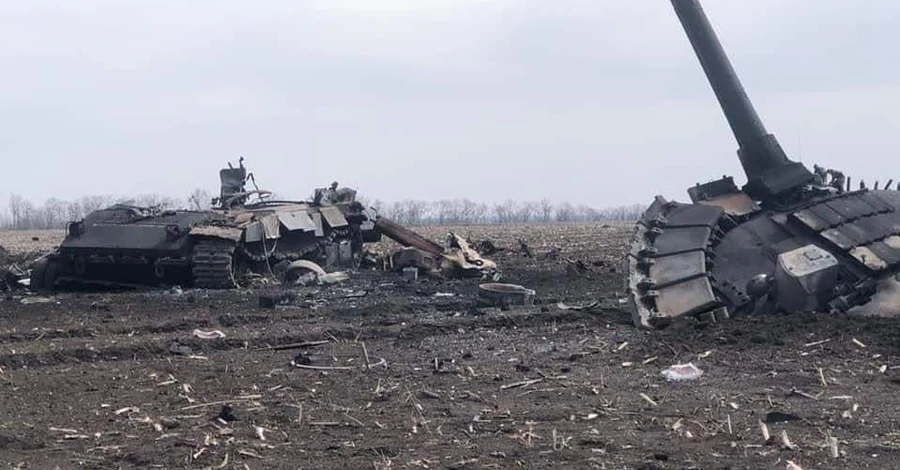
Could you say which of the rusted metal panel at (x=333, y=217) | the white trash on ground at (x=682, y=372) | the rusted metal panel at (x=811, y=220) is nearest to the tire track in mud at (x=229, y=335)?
the rusted metal panel at (x=811, y=220)

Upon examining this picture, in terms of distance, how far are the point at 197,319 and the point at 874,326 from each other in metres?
7.32

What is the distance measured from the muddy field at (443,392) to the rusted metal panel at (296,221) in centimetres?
651

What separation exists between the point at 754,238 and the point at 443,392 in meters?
5.62

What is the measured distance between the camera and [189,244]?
60.3 feet

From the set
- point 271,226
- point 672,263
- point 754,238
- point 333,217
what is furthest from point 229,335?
point 333,217

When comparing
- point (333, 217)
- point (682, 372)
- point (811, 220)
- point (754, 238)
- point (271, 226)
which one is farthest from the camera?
point (333, 217)

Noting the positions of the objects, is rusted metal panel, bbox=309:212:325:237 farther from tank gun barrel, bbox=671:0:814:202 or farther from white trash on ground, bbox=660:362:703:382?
white trash on ground, bbox=660:362:703:382

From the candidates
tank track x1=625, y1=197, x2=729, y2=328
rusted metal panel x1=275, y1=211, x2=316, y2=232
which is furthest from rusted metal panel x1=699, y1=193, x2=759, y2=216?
rusted metal panel x1=275, y1=211, x2=316, y2=232

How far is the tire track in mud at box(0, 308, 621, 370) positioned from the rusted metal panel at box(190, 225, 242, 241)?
467cm

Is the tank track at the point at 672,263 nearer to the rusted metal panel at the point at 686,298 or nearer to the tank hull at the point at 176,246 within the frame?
the rusted metal panel at the point at 686,298

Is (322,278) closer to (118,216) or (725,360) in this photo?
(118,216)

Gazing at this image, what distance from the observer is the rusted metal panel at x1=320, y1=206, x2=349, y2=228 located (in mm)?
22297

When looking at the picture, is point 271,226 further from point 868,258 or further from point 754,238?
point 868,258

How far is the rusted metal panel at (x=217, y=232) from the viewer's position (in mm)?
18094
